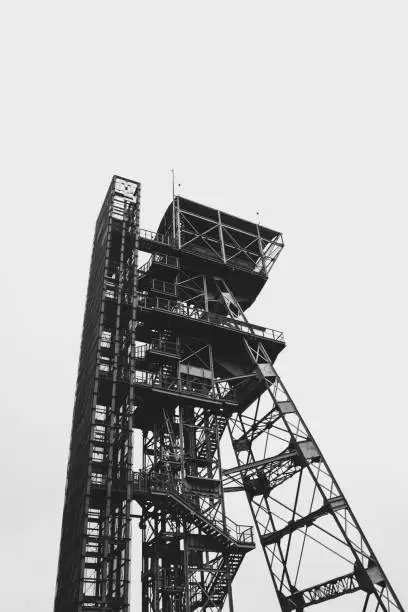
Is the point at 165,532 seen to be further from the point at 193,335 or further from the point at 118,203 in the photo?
the point at 118,203

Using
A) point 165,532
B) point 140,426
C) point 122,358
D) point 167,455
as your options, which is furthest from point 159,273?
point 165,532

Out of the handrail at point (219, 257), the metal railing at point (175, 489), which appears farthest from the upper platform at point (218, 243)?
the metal railing at point (175, 489)

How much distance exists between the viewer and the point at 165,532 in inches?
1128

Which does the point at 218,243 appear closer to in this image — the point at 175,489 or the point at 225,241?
the point at 225,241

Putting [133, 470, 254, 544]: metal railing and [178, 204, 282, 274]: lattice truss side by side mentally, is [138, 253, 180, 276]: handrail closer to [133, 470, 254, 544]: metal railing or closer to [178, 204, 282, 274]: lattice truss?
[178, 204, 282, 274]: lattice truss

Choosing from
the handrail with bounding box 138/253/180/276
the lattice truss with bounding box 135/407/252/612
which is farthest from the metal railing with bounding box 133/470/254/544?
the handrail with bounding box 138/253/180/276

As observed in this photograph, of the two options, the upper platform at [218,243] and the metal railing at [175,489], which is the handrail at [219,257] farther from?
the metal railing at [175,489]

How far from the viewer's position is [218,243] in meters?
41.3

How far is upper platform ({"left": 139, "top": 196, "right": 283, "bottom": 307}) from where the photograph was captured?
3838cm

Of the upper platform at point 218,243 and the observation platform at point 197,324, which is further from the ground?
the upper platform at point 218,243

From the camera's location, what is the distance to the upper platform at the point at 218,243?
3838 cm

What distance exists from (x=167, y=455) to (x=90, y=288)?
47.8 feet

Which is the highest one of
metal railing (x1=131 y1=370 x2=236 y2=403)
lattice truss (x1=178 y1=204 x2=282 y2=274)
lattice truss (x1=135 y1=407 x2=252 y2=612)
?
lattice truss (x1=178 y1=204 x2=282 y2=274)

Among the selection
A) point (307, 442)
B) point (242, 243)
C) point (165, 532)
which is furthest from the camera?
point (242, 243)
